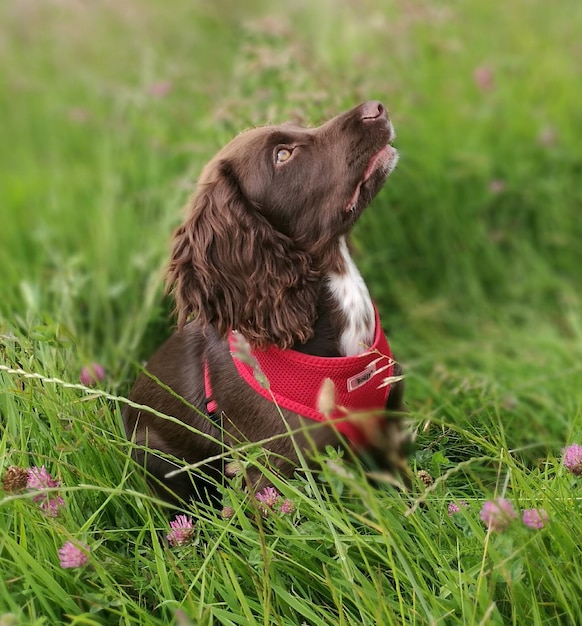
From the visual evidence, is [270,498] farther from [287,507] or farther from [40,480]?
[40,480]

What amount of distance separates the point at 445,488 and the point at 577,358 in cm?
189

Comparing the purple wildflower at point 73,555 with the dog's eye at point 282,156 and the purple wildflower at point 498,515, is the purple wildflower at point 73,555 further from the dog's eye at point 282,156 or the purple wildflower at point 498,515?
the dog's eye at point 282,156

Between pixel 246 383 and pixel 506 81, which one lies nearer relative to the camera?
pixel 246 383

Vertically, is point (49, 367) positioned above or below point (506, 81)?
below

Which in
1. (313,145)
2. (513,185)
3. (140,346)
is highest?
(313,145)

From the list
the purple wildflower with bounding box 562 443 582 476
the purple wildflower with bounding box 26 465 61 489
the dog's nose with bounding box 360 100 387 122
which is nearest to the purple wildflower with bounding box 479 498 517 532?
the purple wildflower with bounding box 562 443 582 476

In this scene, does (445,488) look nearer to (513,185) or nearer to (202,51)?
(513,185)

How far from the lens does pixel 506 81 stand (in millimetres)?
5129

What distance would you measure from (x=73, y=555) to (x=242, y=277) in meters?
1.05

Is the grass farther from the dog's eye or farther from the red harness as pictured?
the dog's eye

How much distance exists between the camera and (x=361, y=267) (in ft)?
12.7

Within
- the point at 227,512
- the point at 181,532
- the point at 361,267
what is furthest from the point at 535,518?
the point at 361,267

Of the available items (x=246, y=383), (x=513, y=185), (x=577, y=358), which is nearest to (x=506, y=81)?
(x=513, y=185)

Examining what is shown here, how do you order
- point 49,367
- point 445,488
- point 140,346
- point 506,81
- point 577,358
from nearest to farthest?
point 445,488
point 49,367
point 140,346
point 577,358
point 506,81
